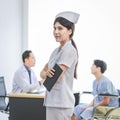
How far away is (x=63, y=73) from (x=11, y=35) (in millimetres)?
3142

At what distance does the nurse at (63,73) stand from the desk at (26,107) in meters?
1.47

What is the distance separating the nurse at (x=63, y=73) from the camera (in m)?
1.76

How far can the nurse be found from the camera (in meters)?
1.76

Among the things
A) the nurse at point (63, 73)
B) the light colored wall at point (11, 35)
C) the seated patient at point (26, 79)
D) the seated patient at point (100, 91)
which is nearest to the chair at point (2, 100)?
the seated patient at point (26, 79)

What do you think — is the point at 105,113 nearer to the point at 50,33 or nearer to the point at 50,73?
the point at 50,73

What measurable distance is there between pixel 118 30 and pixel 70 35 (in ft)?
8.79

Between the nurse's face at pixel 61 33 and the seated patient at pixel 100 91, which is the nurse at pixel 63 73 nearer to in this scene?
the nurse's face at pixel 61 33

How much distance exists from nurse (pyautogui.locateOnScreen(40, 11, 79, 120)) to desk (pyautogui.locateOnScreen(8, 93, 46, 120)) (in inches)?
57.9

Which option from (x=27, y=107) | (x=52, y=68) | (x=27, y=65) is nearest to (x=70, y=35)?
(x=52, y=68)


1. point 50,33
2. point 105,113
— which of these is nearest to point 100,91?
point 105,113

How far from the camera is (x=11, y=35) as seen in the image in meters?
4.74

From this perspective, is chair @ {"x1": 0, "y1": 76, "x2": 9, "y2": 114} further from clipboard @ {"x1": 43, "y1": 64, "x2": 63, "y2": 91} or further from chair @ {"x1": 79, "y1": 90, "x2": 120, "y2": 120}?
clipboard @ {"x1": 43, "y1": 64, "x2": 63, "y2": 91}

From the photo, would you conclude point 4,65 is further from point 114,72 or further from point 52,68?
point 52,68

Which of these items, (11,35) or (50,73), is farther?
(11,35)
